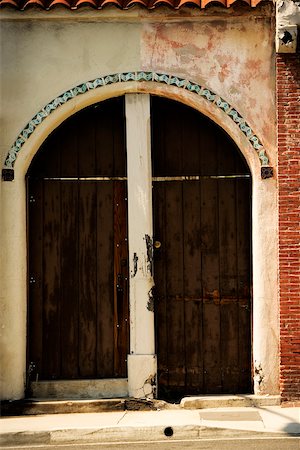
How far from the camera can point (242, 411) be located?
854cm

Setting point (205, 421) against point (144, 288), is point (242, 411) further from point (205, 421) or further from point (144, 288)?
point (144, 288)

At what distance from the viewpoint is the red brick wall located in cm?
871

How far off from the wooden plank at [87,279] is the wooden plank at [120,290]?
246 millimetres

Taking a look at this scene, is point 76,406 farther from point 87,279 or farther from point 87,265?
point 87,265

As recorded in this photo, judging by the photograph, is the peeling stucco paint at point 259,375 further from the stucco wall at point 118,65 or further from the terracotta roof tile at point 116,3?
the terracotta roof tile at point 116,3

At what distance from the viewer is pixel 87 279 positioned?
30.5 feet

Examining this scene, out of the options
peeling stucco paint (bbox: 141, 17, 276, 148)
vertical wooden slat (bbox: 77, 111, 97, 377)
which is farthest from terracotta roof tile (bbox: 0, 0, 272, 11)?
vertical wooden slat (bbox: 77, 111, 97, 377)

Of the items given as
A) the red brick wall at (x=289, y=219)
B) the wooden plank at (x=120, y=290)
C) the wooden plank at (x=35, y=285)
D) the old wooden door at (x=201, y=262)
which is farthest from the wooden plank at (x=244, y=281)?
the wooden plank at (x=35, y=285)

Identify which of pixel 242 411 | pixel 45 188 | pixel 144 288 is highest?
pixel 45 188

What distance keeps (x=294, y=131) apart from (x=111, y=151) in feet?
6.96

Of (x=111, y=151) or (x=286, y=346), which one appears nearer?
(x=286, y=346)

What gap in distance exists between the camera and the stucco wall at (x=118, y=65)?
9000 mm

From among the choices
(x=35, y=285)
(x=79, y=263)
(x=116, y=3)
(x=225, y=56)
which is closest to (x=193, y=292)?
(x=79, y=263)

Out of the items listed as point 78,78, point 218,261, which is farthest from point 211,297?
point 78,78
